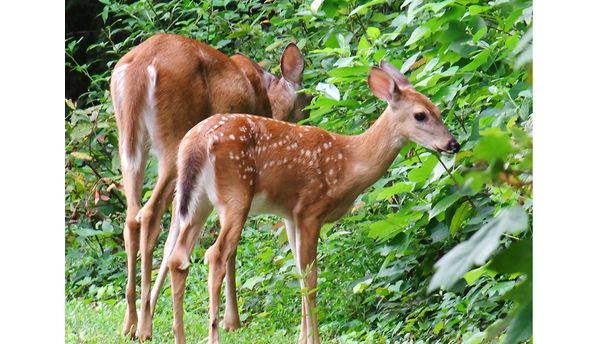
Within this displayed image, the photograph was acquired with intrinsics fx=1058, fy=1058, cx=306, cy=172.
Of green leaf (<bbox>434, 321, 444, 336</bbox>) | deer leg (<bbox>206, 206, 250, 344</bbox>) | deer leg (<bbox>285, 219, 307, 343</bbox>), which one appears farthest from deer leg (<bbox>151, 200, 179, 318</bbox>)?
green leaf (<bbox>434, 321, 444, 336</bbox>)

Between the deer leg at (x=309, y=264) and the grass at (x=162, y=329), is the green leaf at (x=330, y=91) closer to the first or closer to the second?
the deer leg at (x=309, y=264)

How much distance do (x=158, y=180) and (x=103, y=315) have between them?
1.72 feet

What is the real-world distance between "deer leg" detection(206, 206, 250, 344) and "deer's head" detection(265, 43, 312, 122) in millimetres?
854

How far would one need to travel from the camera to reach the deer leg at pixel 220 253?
3.14 m

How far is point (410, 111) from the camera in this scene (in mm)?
3182

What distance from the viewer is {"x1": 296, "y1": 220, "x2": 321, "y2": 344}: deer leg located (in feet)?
10.8

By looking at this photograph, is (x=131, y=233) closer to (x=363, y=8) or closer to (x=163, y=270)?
(x=163, y=270)
